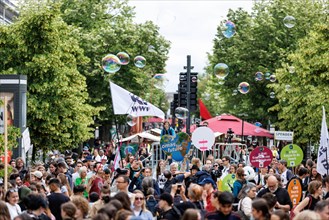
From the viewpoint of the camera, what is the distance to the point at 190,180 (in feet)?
66.4

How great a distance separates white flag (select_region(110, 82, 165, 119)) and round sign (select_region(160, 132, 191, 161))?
1742 mm

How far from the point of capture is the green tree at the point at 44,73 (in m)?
42.0

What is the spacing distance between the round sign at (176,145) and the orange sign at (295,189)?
632cm

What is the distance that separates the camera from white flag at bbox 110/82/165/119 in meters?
26.4

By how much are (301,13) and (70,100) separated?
25.4 meters

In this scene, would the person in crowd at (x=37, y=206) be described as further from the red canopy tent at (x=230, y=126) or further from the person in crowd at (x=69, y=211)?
the red canopy tent at (x=230, y=126)

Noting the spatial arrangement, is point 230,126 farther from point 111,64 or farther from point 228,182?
point 228,182

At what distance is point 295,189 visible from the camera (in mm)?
18938

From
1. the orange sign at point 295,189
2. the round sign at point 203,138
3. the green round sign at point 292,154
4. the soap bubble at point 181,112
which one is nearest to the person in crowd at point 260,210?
the orange sign at point 295,189

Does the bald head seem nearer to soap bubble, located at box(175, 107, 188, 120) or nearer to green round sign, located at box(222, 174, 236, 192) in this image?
green round sign, located at box(222, 174, 236, 192)

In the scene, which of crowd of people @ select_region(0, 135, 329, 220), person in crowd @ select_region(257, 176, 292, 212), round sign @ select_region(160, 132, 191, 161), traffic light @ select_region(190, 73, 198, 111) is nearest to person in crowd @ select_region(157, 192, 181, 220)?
crowd of people @ select_region(0, 135, 329, 220)

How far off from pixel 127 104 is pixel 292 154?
176 inches

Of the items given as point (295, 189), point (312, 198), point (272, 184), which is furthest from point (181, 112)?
point (312, 198)

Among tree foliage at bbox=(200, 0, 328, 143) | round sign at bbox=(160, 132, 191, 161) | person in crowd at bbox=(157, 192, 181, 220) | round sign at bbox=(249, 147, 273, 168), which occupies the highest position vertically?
tree foliage at bbox=(200, 0, 328, 143)
